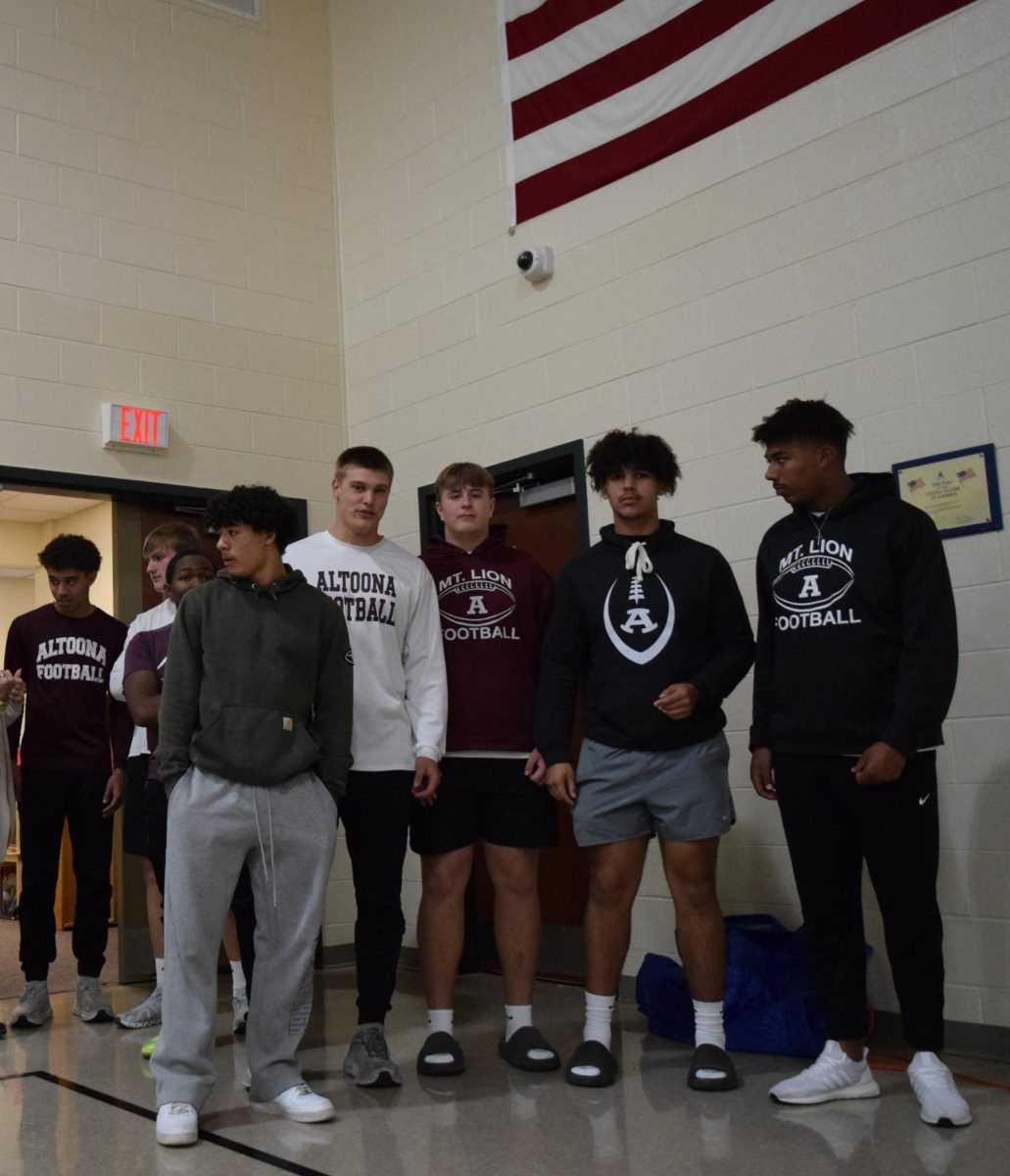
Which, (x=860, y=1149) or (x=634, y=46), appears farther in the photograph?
(x=634, y=46)

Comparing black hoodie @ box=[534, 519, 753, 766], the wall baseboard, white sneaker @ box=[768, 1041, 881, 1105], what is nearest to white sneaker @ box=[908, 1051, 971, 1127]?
white sneaker @ box=[768, 1041, 881, 1105]

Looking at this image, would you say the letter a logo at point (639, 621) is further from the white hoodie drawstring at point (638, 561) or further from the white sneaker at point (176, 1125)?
the white sneaker at point (176, 1125)

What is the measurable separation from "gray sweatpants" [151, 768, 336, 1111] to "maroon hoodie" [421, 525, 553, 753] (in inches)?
21.3

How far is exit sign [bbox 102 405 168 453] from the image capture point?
4.61 metres

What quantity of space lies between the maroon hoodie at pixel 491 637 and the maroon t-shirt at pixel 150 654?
0.86 meters

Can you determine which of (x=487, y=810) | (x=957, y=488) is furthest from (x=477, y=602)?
(x=957, y=488)

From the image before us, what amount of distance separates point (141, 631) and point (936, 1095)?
8.28 feet

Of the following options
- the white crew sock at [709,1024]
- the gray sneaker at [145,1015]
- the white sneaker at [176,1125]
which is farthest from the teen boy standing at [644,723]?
the gray sneaker at [145,1015]

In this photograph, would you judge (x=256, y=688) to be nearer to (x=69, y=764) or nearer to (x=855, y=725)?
(x=855, y=725)

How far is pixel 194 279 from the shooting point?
4988mm

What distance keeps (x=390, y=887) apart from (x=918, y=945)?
1.24m

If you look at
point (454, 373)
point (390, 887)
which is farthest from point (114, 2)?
point (390, 887)

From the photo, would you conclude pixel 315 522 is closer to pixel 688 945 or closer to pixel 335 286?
pixel 335 286

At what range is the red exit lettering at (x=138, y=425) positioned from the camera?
4.64m
